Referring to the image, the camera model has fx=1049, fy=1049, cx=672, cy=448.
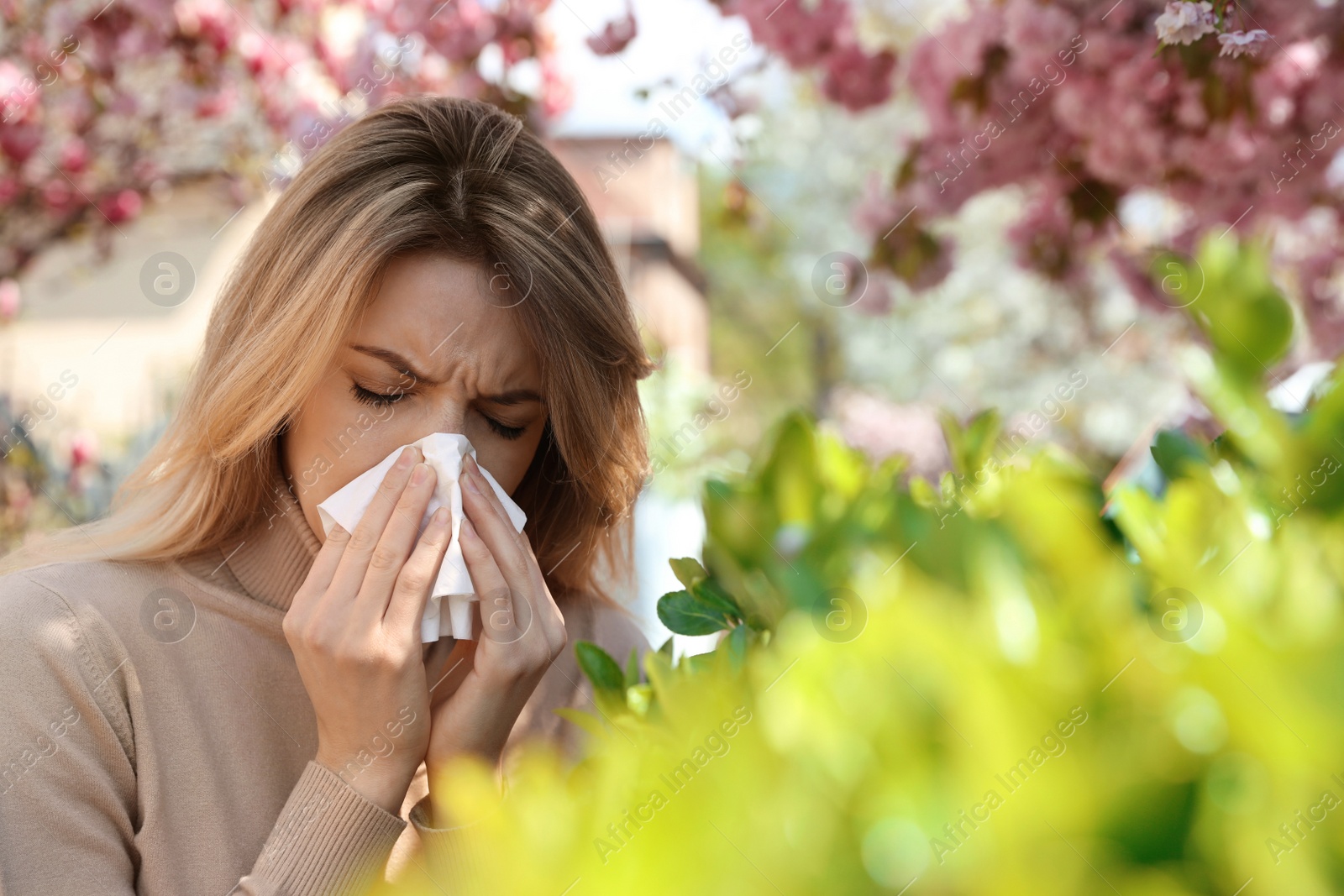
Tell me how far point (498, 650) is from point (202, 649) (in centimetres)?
52

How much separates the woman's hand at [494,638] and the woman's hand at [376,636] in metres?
0.06

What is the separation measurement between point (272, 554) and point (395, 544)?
0.40 meters

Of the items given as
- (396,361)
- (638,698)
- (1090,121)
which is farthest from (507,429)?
(1090,121)

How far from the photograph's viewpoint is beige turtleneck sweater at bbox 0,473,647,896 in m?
1.54

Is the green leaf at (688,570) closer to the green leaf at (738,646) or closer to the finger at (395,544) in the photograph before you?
the green leaf at (738,646)

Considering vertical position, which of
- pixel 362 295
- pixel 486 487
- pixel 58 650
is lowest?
pixel 486 487

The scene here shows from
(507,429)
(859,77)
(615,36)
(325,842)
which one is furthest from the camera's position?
(859,77)

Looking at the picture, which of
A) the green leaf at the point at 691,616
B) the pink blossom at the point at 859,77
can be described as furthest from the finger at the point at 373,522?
the pink blossom at the point at 859,77

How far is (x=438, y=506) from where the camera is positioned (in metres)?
Answer: 1.77

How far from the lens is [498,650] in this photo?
1.76 m

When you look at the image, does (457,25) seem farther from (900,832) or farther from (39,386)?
(39,386)

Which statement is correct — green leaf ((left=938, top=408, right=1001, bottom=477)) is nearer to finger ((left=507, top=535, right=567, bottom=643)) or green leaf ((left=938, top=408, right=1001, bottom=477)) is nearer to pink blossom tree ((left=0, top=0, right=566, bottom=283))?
finger ((left=507, top=535, right=567, bottom=643))

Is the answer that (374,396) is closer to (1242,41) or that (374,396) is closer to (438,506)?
(438,506)

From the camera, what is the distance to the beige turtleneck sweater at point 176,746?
1540 millimetres
